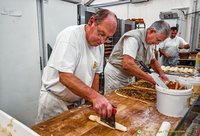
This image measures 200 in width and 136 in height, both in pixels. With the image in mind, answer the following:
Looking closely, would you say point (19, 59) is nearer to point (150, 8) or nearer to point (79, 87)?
point (79, 87)

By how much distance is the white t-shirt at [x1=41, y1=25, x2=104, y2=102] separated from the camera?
1140 millimetres

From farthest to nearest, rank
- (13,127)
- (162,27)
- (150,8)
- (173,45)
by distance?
(150,8) < (173,45) < (162,27) < (13,127)

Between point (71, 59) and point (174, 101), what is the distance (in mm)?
829

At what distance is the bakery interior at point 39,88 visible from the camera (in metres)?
0.89

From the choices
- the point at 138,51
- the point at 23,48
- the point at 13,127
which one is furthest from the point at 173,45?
the point at 13,127

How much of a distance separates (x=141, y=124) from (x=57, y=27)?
6.41 feet

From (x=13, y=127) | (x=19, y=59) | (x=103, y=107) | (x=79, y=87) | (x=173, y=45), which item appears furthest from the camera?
(x=173, y=45)

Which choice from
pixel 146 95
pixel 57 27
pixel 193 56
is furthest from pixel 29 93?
pixel 193 56

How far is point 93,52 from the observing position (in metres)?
1.38

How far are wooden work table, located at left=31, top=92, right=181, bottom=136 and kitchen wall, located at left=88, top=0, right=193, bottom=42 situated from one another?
5.26m

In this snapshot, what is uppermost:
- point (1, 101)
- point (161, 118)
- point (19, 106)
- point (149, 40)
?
point (149, 40)

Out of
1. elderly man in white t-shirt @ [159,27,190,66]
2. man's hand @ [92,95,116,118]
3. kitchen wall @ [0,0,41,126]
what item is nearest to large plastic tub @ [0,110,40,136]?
man's hand @ [92,95,116,118]

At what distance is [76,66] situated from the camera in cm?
127

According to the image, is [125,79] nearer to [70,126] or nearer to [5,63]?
[70,126]
